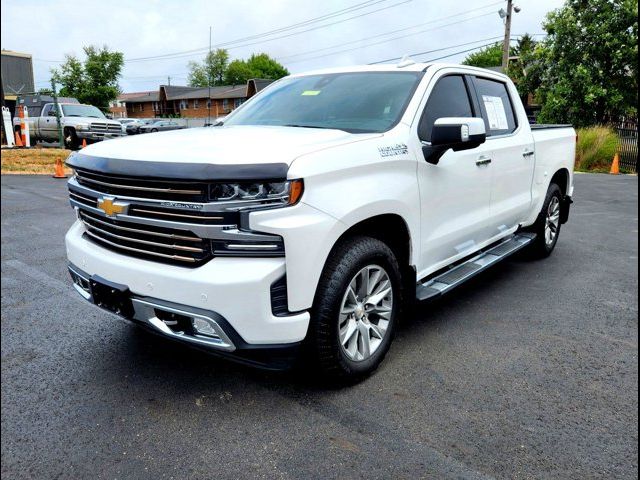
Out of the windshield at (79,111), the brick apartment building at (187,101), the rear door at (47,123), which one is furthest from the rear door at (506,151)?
the brick apartment building at (187,101)

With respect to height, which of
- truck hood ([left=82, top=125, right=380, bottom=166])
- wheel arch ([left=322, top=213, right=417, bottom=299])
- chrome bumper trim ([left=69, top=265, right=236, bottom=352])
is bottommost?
chrome bumper trim ([left=69, top=265, right=236, bottom=352])

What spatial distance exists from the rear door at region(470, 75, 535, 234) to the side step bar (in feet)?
0.61

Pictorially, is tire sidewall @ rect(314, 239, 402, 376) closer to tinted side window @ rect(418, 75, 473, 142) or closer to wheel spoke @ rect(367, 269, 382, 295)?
wheel spoke @ rect(367, 269, 382, 295)

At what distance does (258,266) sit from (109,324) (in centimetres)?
191

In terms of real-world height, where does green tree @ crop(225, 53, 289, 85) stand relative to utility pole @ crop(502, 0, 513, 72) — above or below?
above

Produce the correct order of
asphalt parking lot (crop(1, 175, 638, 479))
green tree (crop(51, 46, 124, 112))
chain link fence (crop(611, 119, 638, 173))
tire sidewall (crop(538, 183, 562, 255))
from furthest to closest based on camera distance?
1. green tree (crop(51, 46, 124, 112))
2. chain link fence (crop(611, 119, 638, 173))
3. tire sidewall (crop(538, 183, 562, 255))
4. asphalt parking lot (crop(1, 175, 638, 479))

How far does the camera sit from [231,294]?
93.4 inches

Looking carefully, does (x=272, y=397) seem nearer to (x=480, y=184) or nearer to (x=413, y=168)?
(x=413, y=168)

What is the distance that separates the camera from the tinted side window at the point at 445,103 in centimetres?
351

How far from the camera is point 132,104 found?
8294 cm

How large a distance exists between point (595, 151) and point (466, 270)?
15853 mm

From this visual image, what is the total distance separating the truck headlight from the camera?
7.89 ft

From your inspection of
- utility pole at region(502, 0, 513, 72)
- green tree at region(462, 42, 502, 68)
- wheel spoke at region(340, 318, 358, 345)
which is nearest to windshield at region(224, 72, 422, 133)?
wheel spoke at region(340, 318, 358, 345)

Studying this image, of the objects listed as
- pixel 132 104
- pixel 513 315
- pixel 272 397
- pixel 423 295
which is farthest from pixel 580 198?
pixel 132 104
